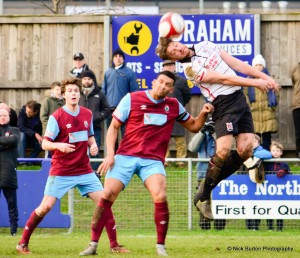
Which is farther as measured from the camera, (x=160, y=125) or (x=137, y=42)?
(x=137, y=42)

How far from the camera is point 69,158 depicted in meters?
16.0

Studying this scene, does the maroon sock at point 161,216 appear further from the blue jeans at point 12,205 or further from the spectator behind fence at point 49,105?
the spectator behind fence at point 49,105

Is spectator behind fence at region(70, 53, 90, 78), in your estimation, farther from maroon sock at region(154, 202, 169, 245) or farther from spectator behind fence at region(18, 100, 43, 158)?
maroon sock at region(154, 202, 169, 245)

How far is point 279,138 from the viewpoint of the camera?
25266 millimetres

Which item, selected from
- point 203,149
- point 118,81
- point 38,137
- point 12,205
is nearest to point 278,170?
point 203,149

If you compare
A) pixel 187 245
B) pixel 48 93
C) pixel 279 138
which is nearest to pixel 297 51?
pixel 279 138

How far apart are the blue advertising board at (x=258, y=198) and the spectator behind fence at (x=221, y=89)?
141 inches

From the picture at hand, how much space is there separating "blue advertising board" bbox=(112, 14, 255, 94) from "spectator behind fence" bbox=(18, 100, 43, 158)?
7.67ft

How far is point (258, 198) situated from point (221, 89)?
4.48m

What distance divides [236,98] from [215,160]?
888 mm

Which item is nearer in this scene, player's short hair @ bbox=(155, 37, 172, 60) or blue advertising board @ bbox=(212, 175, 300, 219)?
player's short hair @ bbox=(155, 37, 172, 60)

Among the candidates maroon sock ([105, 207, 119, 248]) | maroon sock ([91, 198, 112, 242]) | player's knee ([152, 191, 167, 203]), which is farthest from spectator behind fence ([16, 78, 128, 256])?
player's knee ([152, 191, 167, 203])

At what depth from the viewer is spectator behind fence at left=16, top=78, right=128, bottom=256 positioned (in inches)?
628

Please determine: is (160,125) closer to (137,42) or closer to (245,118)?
(245,118)
